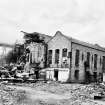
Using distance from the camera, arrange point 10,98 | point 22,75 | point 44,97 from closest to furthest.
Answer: point 10,98 → point 44,97 → point 22,75

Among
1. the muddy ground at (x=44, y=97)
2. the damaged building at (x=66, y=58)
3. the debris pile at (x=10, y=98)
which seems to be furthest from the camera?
the damaged building at (x=66, y=58)

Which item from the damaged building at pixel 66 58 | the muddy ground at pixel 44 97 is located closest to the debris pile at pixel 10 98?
the muddy ground at pixel 44 97

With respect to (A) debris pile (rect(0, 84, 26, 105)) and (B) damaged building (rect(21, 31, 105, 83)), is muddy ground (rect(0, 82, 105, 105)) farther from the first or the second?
(B) damaged building (rect(21, 31, 105, 83))

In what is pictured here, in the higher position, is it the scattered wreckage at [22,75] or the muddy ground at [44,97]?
the scattered wreckage at [22,75]

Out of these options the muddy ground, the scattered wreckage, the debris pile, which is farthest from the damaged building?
the debris pile

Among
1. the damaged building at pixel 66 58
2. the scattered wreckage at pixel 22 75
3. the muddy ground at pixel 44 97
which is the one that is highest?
the damaged building at pixel 66 58

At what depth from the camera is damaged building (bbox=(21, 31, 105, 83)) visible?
103 ft

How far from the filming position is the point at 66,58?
31.7m

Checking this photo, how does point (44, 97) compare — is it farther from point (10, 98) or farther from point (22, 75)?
point (22, 75)

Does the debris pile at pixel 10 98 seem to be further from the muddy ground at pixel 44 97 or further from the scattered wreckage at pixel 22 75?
the scattered wreckage at pixel 22 75

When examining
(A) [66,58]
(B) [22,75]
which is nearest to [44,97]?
(B) [22,75]

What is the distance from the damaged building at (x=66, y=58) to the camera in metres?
31.3

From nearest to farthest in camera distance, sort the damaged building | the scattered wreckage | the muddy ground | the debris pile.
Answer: the debris pile < the muddy ground < the scattered wreckage < the damaged building

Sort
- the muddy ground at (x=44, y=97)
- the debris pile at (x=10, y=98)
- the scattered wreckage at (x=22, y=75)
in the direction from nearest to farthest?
the debris pile at (x=10, y=98) < the muddy ground at (x=44, y=97) < the scattered wreckage at (x=22, y=75)
